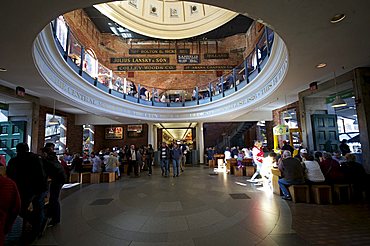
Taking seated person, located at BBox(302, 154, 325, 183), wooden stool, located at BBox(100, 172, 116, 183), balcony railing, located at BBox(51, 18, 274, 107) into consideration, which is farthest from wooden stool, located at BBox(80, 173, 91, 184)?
seated person, located at BBox(302, 154, 325, 183)

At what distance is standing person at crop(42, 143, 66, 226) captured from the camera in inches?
129

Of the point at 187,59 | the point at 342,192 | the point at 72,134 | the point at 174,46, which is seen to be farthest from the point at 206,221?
the point at 174,46

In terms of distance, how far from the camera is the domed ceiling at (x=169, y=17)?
13172mm

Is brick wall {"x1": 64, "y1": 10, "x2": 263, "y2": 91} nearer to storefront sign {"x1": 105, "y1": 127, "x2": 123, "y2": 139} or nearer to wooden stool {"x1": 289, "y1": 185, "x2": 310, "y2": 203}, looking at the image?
storefront sign {"x1": 105, "y1": 127, "x2": 123, "y2": 139}

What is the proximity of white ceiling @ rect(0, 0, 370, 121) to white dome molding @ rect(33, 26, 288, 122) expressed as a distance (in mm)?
605

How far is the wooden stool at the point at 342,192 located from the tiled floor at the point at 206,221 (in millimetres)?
359

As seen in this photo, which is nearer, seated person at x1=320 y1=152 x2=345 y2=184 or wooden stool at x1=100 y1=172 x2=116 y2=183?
seated person at x1=320 y1=152 x2=345 y2=184

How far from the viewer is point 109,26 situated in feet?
50.3

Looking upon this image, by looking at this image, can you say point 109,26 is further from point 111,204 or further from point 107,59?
point 111,204

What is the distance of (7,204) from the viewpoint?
182 cm

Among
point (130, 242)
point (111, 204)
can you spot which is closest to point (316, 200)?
point (130, 242)

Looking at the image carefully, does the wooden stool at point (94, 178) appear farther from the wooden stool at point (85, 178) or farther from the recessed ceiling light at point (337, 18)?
the recessed ceiling light at point (337, 18)

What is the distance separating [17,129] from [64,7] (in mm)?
7587

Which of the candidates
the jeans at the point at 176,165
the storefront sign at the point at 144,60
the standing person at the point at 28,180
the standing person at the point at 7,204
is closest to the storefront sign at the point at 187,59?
the storefront sign at the point at 144,60
